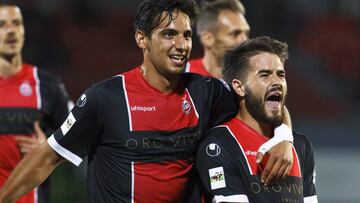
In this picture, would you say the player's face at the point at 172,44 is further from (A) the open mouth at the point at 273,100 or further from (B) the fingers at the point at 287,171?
(B) the fingers at the point at 287,171

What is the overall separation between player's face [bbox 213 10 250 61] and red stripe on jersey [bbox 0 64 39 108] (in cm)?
127

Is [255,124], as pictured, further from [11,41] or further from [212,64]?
[11,41]

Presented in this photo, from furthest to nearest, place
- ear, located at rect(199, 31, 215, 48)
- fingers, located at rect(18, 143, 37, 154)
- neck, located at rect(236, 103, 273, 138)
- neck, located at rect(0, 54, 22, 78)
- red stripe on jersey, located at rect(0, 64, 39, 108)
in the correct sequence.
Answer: ear, located at rect(199, 31, 215, 48)
neck, located at rect(0, 54, 22, 78)
red stripe on jersey, located at rect(0, 64, 39, 108)
fingers, located at rect(18, 143, 37, 154)
neck, located at rect(236, 103, 273, 138)

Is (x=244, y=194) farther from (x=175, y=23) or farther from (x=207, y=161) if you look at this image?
(x=175, y=23)

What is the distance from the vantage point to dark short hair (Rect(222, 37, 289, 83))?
3863mm

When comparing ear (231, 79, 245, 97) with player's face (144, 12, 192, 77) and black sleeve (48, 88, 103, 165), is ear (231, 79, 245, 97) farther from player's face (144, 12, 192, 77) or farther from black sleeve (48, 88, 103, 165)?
black sleeve (48, 88, 103, 165)

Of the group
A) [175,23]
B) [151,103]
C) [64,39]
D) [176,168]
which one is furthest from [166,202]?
[64,39]

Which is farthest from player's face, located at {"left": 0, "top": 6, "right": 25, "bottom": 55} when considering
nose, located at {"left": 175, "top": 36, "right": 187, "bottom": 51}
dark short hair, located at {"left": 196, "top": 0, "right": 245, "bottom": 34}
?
nose, located at {"left": 175, "top": 36, "right": 187, "bottom": 51}

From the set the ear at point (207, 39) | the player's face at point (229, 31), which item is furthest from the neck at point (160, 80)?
the ear at point (207, 39)

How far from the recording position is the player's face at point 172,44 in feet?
11.9

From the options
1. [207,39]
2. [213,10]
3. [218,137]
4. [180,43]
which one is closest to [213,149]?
[218,137]

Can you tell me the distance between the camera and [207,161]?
3648 mm

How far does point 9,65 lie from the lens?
16.5 feet

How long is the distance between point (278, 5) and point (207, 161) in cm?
951
